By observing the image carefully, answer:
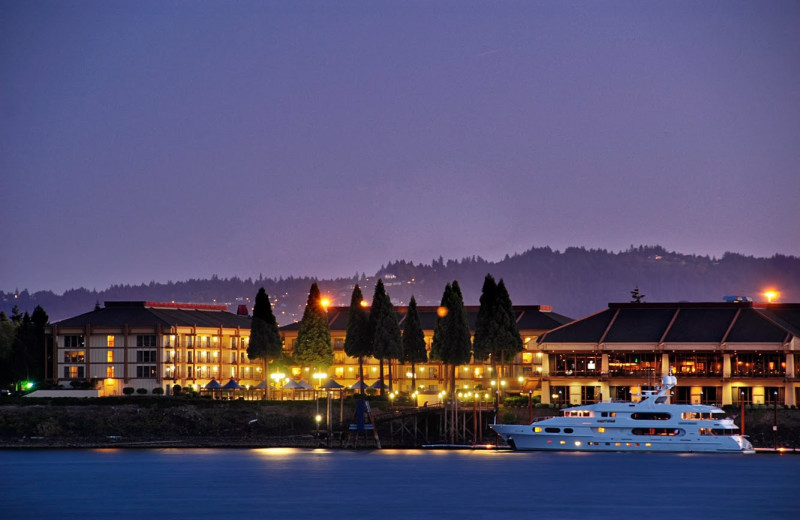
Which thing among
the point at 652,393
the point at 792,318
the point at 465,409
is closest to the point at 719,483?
the point at 652,393

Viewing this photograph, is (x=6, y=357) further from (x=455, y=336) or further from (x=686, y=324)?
(x=686, y=324)

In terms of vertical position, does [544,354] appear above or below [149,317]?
below

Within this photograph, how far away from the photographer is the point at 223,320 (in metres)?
187

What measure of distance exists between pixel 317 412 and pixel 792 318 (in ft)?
157

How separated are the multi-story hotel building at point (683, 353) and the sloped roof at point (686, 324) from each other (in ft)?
0.31

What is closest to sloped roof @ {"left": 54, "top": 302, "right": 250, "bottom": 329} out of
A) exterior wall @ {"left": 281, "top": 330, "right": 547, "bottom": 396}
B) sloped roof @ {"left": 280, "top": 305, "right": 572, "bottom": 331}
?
sloped roof @ {"left": 280, "top": 305, "right": 572, "bottom": 331}

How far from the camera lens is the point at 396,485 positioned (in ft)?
357

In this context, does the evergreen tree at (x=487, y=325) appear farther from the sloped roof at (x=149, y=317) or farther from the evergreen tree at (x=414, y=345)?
the sloped roof at (x=149, y=317)

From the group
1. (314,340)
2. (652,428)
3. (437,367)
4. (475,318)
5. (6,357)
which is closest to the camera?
→ (652,428)

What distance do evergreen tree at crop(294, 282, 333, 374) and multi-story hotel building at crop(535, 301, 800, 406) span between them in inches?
1083

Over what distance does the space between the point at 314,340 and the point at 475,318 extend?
2391 centimetres

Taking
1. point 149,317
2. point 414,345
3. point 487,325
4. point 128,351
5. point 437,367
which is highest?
point 149,317

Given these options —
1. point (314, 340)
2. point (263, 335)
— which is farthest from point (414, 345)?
point (263, 335)

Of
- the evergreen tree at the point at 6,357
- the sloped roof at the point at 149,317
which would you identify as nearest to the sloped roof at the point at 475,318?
the sloped roof at the point at 149,317
